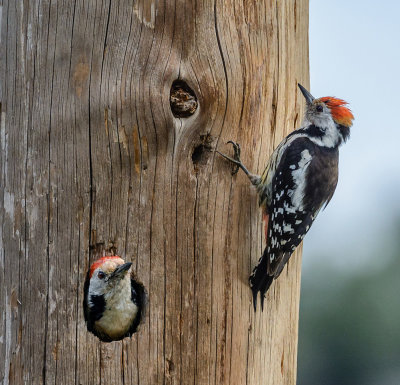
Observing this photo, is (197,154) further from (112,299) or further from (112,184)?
(112,299)

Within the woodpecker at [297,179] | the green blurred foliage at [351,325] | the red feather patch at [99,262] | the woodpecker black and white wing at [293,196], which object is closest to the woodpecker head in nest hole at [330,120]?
the woodpecker at [297,179]

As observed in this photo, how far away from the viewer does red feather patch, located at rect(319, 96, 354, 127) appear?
448 centimetres

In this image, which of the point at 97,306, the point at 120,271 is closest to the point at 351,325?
the point at 97,306

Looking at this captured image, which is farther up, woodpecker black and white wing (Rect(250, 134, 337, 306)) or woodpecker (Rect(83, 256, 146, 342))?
woodpecker black and white wing (Rect(250, 134, 337, 306))

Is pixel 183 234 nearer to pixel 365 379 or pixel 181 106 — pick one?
pixel 181 106

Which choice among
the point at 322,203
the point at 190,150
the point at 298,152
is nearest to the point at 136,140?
the point at 190,150

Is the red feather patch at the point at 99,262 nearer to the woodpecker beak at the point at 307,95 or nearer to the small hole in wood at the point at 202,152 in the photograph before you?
the small hole in wood at the point at 202,152

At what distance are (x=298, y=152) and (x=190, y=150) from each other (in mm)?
1115

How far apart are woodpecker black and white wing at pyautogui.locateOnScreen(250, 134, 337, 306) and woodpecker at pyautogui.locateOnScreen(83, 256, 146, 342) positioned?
70 centimetres

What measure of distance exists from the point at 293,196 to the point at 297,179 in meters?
0.13

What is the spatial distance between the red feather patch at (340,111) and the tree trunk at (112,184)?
1457 mm

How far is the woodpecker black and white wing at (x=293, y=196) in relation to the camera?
351cm

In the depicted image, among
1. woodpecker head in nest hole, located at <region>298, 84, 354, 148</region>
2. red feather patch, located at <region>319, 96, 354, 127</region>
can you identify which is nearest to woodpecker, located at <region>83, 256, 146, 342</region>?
woodpecker head in nest hole, located at <region>298, 84, 354, 148</region>

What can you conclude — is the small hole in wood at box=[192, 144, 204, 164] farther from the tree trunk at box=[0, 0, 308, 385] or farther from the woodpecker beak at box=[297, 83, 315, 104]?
the woodpecker beak at box=[297, 83, 315, 104]
